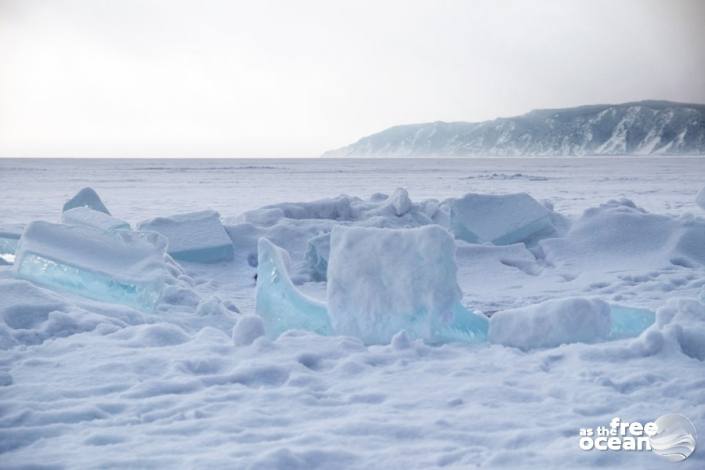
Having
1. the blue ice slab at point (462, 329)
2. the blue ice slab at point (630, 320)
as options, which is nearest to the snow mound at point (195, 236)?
the blue ice slab at point (462, 329)

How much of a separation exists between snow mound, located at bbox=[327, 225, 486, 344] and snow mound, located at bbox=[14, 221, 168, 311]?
1.43m

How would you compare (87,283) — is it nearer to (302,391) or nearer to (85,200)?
(302,391)

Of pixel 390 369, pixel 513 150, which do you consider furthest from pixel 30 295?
pixel 513 150

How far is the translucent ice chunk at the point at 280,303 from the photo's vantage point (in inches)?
151

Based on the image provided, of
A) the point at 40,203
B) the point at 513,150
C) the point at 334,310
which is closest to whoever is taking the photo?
the point at 334,310

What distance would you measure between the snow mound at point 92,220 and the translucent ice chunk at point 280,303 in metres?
2.03

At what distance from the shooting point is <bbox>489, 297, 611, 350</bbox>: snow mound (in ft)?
11.2

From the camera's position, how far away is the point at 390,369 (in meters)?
3.11

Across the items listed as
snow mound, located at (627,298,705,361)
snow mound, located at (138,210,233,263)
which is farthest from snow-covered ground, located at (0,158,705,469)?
snow mound, located at (138,210,233,263)

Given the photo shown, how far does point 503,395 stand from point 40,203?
14.5 meters

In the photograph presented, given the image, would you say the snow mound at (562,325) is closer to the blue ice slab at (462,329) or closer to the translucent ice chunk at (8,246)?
the blue ice slab at (462,329)

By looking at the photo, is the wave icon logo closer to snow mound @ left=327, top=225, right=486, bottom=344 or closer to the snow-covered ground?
the snow-covered ground

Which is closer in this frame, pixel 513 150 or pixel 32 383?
pixel 32 383

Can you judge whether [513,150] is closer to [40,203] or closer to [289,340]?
[40,203]
